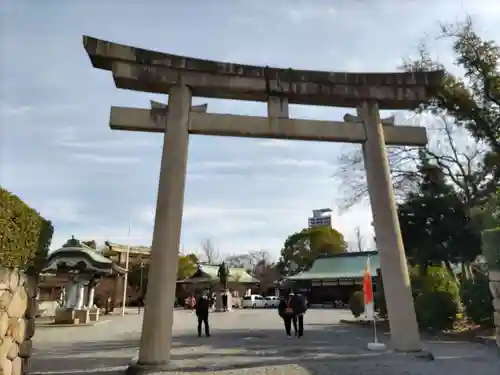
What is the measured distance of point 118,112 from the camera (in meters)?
8.43

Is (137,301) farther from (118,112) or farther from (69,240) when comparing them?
(118,112)

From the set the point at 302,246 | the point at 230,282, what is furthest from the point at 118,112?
the point at 302,246

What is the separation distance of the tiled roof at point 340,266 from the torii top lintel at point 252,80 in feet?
98.0

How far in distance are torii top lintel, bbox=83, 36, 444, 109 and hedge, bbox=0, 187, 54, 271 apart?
11.5ft

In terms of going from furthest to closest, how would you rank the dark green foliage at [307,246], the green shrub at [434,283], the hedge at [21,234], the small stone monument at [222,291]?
the dark green foliage at [307,246], the small stone monument at [222,291], the green shrub at [434,283], the hedge at [21,234]

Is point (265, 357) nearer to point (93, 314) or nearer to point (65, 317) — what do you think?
point (65, 317)

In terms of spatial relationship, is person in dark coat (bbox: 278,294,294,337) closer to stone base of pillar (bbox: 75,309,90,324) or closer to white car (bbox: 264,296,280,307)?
→ stone base of pillar (bbox: 75,309,90,324)

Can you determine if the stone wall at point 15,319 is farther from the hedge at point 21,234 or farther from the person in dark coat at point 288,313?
the person in dark coat at point 288,313

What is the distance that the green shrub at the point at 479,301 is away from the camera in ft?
42.9

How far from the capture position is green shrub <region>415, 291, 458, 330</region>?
1499 cm

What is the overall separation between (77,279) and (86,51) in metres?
16.1

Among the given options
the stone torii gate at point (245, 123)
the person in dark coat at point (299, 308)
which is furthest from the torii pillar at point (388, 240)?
the person in dark coat at point (299, 308)

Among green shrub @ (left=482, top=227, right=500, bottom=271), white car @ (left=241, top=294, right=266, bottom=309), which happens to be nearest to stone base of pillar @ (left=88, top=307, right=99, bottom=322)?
white car @ (left=241, top=294, right=266, bottom=309)

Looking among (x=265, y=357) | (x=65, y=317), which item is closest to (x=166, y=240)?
(x=265, y=357)
